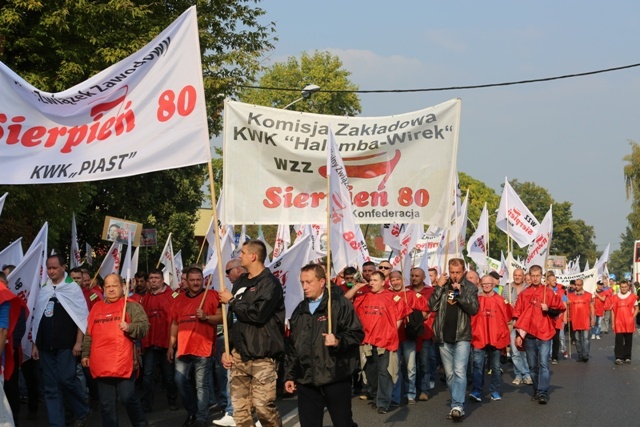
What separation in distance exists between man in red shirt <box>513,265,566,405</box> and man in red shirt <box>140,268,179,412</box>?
4764mm

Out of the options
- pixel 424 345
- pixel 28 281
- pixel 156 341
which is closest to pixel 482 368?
pixel 424 345

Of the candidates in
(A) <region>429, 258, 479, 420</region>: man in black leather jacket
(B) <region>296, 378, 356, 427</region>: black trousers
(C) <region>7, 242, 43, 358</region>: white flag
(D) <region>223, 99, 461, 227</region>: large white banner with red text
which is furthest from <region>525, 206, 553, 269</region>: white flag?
(B) <region>296, 378, 356, 427</region>: black trousers

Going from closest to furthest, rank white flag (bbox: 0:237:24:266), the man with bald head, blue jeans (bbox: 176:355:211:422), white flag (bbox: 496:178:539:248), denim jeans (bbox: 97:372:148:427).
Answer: denim jeans (bbox: 97:372:148:427) < blue jeans (bbox: 176:355:211:422) < white flag (bbox: 0:237:24:266) < the man with bald head < white flag (bbox: 496:178:539:248)

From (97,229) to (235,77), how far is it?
418 inches

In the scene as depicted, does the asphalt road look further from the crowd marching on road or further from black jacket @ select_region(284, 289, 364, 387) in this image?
black jacket @ select_region(284, 289, 364, 387)

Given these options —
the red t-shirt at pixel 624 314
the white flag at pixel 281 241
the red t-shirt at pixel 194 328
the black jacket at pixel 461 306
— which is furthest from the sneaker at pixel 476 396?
the red t-shirt at pixel 624 314

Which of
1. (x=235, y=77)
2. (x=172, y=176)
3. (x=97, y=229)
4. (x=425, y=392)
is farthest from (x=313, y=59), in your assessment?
(x=425, y=392)

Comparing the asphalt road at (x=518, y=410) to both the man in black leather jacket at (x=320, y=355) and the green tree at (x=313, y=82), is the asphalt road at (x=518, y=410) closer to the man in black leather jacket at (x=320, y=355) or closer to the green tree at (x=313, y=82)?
the man in black leather jacket at (x=320, y=355)

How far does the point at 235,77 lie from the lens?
24.0m

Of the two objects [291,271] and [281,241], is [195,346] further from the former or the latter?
[281,241]

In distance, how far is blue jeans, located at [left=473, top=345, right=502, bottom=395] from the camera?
14258 mm

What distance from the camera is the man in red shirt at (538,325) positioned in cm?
1404

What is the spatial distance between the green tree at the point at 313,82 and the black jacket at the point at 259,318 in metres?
53.1

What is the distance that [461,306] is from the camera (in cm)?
1282
